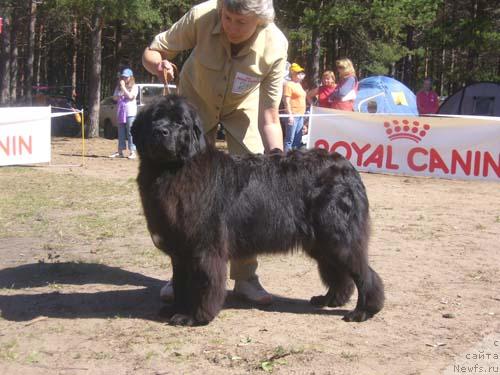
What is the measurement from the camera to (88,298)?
471cm

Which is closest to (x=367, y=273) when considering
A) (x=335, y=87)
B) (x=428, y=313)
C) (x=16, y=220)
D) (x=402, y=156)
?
(x=428, y=313)

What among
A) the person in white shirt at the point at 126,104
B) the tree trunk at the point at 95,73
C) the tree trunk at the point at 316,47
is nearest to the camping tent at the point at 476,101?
the tree trunk at the point at 316,47

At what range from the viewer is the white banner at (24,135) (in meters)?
11.5

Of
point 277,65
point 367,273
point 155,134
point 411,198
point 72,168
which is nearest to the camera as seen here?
point 155,134

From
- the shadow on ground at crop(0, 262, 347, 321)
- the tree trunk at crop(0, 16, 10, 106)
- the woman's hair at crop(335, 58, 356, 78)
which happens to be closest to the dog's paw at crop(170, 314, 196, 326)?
the shadow on ground at crop(0, 262, 347, 321)

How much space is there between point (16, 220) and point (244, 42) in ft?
Answer: 13.6

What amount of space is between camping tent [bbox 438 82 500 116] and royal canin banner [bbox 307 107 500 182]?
18.8ft

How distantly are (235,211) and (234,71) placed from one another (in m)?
1.01

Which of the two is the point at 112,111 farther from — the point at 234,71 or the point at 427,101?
the point at 234,71

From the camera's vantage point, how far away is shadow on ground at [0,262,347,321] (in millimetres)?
4379

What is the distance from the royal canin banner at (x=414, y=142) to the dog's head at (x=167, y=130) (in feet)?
26.8

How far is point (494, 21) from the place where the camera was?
22.4 meters

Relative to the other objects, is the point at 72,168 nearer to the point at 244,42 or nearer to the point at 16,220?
the point at 16,220

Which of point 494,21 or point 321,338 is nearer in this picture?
point 321,338
